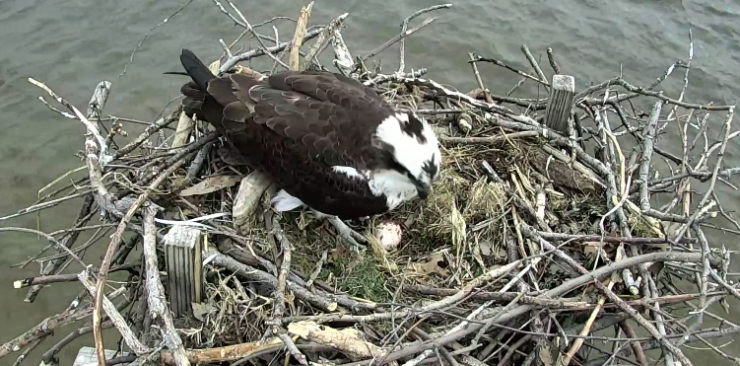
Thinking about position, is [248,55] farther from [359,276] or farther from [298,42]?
[359,276]

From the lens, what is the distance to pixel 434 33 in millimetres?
7367

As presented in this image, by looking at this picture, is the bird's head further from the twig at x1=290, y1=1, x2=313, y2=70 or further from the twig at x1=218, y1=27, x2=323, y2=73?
the twig at x1=218, y1=27, x2=323, y2=73

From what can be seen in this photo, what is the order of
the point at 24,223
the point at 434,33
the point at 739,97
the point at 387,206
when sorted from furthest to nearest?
the point at 434,33, the point at 739,97, the point at 24,223, the point at 387,206

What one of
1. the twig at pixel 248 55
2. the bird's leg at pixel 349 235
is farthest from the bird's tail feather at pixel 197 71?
the bird's leg at pixel 349 235

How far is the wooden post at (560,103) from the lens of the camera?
13.2ft

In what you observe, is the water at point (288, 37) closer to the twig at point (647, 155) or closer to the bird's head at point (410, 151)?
the twig at point (647, 155)

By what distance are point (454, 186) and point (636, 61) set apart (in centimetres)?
426

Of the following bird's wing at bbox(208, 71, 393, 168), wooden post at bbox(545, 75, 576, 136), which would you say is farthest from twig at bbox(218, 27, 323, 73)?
wooden post at bbox(545, 75, 576, 136)

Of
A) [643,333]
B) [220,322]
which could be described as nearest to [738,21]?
[643,333]

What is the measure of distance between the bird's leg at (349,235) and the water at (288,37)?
3.34 m

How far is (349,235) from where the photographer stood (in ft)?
11.8

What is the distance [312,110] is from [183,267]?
1127mm

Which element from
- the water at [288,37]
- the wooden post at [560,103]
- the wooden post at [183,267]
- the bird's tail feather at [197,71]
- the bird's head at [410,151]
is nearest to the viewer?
the wooden post at [183,267]

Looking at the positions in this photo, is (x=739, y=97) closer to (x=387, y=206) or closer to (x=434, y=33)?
(x=434, y=33)
